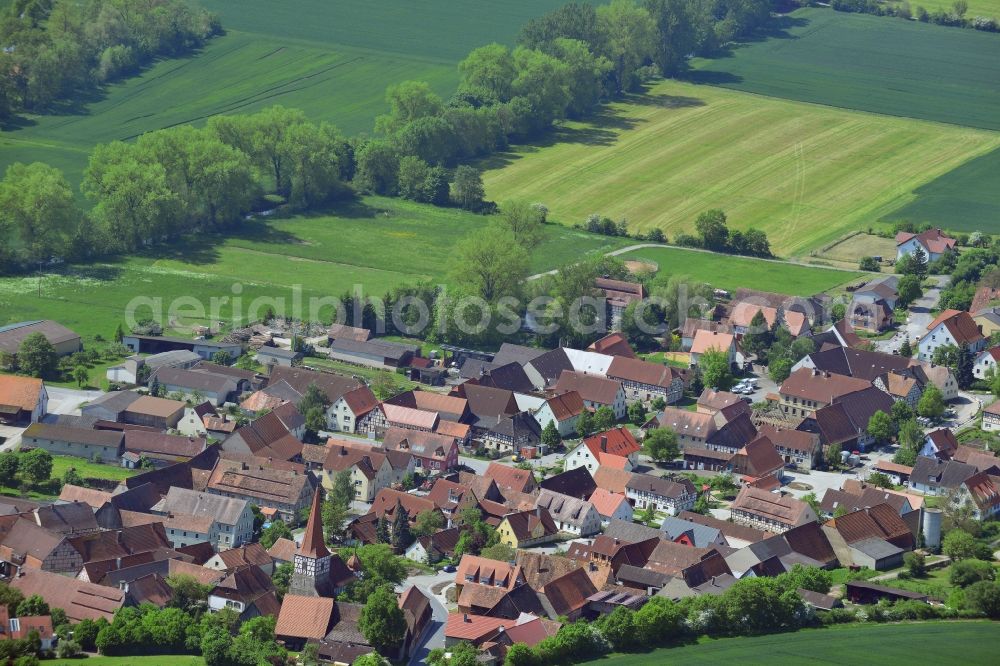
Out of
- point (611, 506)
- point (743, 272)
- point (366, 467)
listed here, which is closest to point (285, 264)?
point (743, 272)

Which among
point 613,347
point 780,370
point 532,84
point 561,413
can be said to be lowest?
point 561,413

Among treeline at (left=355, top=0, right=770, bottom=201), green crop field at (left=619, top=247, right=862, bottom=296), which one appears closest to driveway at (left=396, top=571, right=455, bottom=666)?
green crop field at (left=619, top=247, right=862, bottom=296)

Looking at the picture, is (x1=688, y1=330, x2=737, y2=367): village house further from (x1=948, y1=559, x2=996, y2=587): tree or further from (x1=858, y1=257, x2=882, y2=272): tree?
(x1=948, y1=559, x2=996, y2=587): tree

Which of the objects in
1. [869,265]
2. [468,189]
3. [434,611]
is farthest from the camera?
[468,189]

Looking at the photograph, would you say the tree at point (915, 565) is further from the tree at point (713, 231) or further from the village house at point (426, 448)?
the tree at point (713, 231)

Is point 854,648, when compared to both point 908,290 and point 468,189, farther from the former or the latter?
point 468,189

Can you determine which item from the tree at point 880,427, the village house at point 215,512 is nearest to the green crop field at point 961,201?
the tree at point 880,427
